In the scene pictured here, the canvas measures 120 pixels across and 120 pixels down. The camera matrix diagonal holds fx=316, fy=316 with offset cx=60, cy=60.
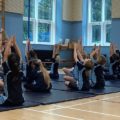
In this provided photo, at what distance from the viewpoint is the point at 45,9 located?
12312 mm

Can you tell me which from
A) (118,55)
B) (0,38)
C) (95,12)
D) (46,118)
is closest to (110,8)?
(95,12)

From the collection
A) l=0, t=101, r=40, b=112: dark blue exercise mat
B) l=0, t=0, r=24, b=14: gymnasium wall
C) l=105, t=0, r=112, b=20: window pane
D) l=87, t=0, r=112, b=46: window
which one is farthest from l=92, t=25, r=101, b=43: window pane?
l=0, t=101, r=40, b=112: dark blue exercise mat

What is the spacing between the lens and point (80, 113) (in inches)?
147

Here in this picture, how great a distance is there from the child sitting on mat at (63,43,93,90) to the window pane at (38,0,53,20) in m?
6.67

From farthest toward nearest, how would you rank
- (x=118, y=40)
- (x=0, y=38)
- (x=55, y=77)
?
(x=118, y=40), (x=55, y=77), (x=0, y=38)

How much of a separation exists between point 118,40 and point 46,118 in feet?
27.0

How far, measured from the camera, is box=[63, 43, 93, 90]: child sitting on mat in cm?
543

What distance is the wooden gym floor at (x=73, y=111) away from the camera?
3.49 meters

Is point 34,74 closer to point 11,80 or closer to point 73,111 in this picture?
point 11,80

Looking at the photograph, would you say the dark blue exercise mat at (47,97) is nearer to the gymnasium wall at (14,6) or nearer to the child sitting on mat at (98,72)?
the child sitting on mat at (98,72)

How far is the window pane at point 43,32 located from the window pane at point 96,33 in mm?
1834

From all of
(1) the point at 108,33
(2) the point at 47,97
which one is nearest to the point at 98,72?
(2) the point at 47,97

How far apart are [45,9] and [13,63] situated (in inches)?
336

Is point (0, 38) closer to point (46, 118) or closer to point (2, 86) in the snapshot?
point (2, 86)
